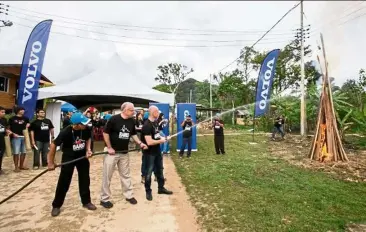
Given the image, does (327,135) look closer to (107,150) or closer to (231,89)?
(107,150)

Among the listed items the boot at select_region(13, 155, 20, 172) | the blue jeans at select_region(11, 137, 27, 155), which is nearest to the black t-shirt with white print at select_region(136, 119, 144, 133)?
the blue jeans at select_region(11, 137, 27, 155)

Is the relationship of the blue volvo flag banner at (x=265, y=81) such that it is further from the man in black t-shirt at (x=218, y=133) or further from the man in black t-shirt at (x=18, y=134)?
the man in black t-shirt at (x=18, y=134)

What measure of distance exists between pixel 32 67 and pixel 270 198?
868 centimetres

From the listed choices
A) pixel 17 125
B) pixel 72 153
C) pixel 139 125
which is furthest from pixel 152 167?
pixel 17 125

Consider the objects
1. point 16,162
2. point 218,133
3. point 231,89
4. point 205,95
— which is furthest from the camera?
point 205,95

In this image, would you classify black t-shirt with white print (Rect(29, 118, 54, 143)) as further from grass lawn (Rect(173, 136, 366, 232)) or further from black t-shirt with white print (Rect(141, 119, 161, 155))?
black t-shirt with white print (Rect(141, 119, 161, 155))

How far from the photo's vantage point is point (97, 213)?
16.1 ft

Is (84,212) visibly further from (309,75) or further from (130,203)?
(309,75)

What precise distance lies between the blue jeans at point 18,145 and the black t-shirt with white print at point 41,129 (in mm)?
357

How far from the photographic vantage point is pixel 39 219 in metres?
4.69

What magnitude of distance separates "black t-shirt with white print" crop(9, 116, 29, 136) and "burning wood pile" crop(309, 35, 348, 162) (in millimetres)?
9432

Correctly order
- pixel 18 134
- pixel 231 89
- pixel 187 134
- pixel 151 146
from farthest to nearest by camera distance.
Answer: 1. pixel 231 89
2. pixel 187 134
3. pixel 18 134
4. pixel 151 146

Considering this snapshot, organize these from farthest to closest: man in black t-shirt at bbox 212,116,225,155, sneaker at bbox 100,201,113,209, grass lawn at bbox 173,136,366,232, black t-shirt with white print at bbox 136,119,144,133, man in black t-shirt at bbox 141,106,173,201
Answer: man in black t-shirt at bbox 212,116,225,155
black t-shirt with white print at bbox 136,119,144,133
man in black t-shirt at bbox 141,106,173,201
sneaker at bbox 100,201,113,209
grass lawn at bbox 173,136,366,232

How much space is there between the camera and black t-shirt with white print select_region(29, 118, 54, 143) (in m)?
8.31
